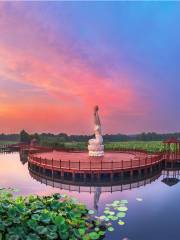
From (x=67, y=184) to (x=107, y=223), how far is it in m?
9.08

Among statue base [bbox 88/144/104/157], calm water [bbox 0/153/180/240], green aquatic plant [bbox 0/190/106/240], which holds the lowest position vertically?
calm water [bbox 0/153/180/240]

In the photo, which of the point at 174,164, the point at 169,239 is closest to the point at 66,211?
the point at 169,239

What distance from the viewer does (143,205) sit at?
47.2 ft

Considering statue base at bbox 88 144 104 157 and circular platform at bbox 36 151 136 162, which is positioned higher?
statue base at bbox 88 144 104 157

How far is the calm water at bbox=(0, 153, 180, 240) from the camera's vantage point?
10.8m

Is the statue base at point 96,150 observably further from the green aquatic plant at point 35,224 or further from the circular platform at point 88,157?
the green aquatic plant at point 35,224

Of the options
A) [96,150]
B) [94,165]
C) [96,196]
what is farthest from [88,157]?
[96,196]

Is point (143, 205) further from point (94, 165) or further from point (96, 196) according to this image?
point (94, 165)

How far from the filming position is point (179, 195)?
16797mm

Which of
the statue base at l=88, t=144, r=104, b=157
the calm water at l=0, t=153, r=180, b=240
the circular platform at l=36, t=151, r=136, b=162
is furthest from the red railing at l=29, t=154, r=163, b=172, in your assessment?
the statue base at l=88, t=144, r=104, b=157

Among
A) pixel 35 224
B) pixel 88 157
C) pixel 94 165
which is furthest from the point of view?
pixel 88 157

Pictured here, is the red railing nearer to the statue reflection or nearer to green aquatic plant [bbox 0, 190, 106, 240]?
the statue reflection

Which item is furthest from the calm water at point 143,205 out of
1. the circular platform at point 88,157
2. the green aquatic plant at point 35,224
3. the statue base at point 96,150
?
the statue base at point 96,150

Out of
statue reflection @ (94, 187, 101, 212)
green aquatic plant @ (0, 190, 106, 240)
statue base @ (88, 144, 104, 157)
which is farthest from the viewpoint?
statue base @ (88, 144, 104, 157)
